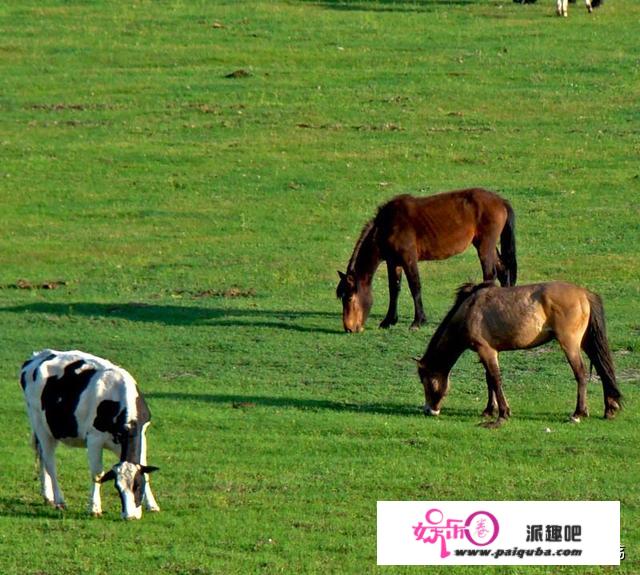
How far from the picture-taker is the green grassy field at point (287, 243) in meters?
13.5

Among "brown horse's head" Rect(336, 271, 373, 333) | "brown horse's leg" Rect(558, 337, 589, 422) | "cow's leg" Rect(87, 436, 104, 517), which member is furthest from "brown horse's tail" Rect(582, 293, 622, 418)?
"cow's leg" Rect(87, 436, 104, 517)

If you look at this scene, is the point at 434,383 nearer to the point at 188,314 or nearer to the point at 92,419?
the point at 92,419

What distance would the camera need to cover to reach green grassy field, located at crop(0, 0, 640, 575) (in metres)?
13.5

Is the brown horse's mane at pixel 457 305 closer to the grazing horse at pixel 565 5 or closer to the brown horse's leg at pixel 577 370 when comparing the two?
the brown horse's leg at pixel 577 370

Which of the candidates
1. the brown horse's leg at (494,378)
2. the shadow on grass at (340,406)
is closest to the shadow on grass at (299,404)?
the shadow on grass at (340,406)

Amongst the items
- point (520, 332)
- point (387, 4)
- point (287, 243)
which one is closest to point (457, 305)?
point (520, 332)

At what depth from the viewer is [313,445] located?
50.3 ft

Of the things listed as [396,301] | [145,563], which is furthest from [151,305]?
[145,563]

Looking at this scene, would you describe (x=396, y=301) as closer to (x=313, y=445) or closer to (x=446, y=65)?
(x=313, y=445)

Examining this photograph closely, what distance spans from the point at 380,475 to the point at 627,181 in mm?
17762

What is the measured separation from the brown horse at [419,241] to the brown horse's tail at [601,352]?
4898mm

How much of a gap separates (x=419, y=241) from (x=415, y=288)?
865 millimetres

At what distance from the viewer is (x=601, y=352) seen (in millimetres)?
16359

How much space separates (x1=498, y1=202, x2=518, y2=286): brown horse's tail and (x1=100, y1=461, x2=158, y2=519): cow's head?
35.0ft
